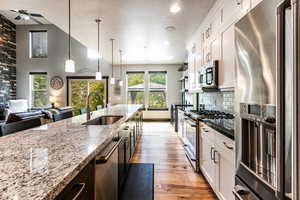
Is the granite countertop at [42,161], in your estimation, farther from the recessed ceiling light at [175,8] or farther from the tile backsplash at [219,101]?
the recessed ceiling light at [175,8]

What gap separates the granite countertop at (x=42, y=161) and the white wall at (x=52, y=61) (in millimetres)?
8097

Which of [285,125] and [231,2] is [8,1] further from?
[285,125]

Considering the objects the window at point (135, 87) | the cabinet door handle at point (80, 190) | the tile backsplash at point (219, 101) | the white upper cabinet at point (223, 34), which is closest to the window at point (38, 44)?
the window at point (135, 87)

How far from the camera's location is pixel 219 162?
207 cm

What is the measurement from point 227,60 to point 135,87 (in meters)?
6.96

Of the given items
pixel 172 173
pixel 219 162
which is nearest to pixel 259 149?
pixel 219 162

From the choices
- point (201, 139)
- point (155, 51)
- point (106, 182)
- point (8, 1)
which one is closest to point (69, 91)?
point (155, 51)

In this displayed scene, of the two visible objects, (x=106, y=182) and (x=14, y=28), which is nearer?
(x=106, y=182)

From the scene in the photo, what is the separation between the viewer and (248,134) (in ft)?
4.24

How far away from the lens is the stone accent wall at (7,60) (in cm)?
817

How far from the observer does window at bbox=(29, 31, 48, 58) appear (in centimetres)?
927

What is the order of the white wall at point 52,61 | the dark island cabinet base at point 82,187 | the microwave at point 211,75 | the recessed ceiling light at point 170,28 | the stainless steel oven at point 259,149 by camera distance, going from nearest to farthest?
the dark island cabinet base at point 82,187
the stainless steel oven at point 259,149
the microwave at point 211,75
the recessed ceiling light at point 170,28
the white wall at point 52,61

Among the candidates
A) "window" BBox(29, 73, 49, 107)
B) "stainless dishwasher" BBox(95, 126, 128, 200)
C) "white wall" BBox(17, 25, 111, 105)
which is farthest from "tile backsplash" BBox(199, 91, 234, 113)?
"window" BBox(29, 73, 49, 107)

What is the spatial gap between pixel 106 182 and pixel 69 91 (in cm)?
858
